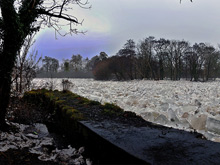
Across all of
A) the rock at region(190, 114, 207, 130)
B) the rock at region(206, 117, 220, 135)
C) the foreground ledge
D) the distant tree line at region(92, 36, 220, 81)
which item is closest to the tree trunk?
the foreground ledge

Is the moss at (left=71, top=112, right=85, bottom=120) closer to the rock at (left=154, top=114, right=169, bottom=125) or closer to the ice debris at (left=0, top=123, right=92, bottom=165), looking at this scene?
the ice debris at (left=0, top=123, right=92, bottom=165)

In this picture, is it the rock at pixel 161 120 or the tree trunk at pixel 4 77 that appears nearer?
the tree trunk at pixel 4 77

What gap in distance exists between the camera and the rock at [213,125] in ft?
11.2

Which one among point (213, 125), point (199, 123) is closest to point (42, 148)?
point (199, 123)

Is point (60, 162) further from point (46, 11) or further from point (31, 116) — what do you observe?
point (46, 11)

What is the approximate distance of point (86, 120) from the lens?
3117 millimetres

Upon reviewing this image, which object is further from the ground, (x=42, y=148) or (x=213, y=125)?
(x=213, y=125)

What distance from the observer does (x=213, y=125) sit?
348 centimetres

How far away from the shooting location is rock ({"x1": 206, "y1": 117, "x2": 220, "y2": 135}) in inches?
134

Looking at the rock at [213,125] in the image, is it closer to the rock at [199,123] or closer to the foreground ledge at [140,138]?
the rock at [199,123]

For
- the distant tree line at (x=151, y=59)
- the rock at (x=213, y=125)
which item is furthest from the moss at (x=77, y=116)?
the distant tree line at (x=151, y=59)

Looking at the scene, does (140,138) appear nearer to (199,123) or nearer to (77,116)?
(77,116)

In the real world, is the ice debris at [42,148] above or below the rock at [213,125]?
below

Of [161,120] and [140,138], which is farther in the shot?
[161,120]
